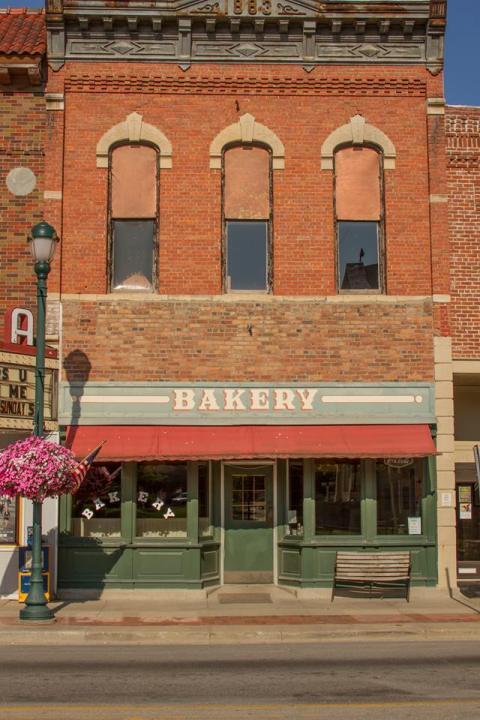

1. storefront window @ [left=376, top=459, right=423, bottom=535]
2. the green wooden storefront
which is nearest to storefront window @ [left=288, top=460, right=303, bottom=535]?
the green wooden storefront

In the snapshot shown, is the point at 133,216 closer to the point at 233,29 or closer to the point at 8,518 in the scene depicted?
the point at 233,29

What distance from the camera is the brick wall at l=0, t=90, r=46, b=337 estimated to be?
1688cm

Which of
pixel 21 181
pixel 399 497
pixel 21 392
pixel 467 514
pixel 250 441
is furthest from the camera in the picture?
pixel 467 514

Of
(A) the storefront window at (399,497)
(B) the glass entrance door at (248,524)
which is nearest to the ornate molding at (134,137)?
(B) the glass entrance door at (248,524)

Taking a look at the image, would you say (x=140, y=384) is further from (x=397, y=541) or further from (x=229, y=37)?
(x=229, y=37)

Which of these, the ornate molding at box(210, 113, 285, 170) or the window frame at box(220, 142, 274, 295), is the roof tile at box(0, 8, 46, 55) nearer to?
the ornate molding at box(210, 113, 285, 170)

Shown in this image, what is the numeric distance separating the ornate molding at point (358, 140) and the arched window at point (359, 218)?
6.2 inches

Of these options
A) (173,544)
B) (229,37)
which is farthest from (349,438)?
(229,37)

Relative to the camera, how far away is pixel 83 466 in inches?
571

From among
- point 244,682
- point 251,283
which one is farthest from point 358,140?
point 244,682

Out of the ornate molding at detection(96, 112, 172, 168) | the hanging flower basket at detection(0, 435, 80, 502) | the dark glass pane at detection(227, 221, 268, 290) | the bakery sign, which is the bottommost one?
the hanging flower basket at detection(0, 435, 80, 502)

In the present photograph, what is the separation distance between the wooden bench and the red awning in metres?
1.69

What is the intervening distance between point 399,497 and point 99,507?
208 inches

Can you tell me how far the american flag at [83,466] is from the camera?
46.5 feet
